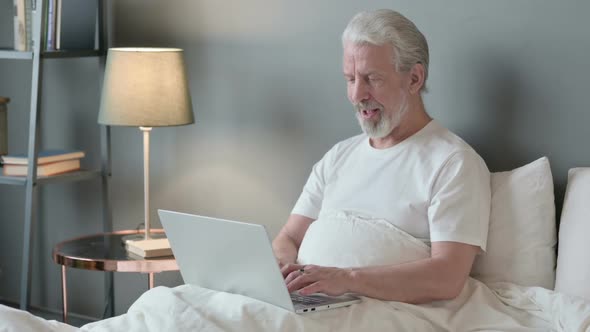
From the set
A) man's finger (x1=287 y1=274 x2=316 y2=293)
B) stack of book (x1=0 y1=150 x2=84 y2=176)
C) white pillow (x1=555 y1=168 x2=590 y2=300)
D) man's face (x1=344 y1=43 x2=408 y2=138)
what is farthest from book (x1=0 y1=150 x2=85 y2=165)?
white pillow (x1=555 y1=168 x2=590 y2=300)

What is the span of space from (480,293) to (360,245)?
298mm

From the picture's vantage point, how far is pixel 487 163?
245 centimetres

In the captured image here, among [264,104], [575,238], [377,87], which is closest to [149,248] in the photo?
[264,104]

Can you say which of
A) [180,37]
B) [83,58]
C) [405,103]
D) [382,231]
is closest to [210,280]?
[382,231]

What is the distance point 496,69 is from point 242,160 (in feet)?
3.03

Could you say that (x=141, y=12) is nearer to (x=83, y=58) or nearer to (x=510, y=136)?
(x=83, y=58)

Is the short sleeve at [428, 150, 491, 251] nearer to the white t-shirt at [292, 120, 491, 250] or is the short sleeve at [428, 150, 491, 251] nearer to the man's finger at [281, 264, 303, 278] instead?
the white t-shirt at [292, 120, 491, 250]

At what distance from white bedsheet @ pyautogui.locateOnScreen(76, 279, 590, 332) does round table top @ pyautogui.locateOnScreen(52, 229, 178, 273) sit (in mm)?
607

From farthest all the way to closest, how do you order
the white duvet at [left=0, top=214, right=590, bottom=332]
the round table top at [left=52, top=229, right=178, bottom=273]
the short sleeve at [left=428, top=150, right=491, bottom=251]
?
the round table top at [left=52, top=229, right=178, bottom=273], the short sleeve at [left=428, top=150, right=491, bottom=251], the white duvet at [left=0, top=214, right=590, bottom=332]

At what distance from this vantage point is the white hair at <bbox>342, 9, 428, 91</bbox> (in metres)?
2.30

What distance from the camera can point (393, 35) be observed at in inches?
90.2

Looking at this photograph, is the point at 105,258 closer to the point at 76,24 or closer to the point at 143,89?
the point at 143,89

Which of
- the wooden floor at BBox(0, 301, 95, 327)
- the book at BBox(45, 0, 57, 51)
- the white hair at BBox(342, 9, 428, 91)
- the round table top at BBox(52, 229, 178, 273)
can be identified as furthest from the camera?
the wooden floor at BBox(0, 301, 95, 327)

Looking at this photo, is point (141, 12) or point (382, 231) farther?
point (141, 12)
